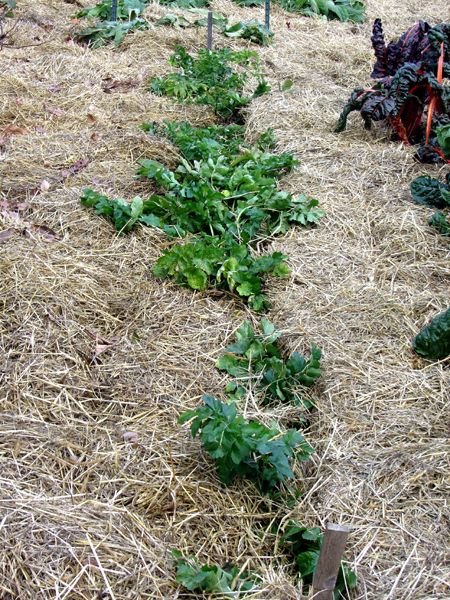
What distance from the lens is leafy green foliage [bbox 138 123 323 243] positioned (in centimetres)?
362

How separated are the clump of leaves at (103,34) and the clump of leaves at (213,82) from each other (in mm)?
872

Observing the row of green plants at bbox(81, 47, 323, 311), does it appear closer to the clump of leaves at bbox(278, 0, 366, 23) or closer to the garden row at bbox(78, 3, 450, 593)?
the garden row at bbox(78, 3, 450, 593)

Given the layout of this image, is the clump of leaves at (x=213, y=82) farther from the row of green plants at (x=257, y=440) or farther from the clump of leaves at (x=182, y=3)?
the row of green plants at (x=257, y=440)

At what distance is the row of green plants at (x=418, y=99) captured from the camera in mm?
3916

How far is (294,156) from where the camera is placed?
4445 millimetres

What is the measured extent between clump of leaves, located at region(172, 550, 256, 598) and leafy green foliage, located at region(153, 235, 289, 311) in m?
1.43

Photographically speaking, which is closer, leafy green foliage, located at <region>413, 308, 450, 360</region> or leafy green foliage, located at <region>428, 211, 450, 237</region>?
leafy green foliage, located at <region>413, 308, 450, 360</region>

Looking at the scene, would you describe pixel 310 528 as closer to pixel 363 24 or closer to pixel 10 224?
pixel 10 224

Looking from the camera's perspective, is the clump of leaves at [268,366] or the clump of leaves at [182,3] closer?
the clump of leaves at [268,366]

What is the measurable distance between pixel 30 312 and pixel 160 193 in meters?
1.39

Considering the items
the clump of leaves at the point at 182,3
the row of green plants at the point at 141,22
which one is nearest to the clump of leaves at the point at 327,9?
the row of green plants at the point at 141,22

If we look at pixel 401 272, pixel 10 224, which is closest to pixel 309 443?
pixel 401 272

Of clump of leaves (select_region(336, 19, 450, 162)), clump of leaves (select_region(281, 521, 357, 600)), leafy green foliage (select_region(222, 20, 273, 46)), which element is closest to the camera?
clump of leaves (select_region(281, 521, 357, 600))

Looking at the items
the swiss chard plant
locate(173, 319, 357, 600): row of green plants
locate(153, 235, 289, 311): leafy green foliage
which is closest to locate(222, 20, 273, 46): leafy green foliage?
the swiss chard plant
